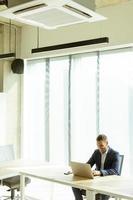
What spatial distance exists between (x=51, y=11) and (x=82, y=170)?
2069mm

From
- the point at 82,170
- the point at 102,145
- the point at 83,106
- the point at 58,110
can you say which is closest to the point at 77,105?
the point at 83,106

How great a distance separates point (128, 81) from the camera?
5883 mm

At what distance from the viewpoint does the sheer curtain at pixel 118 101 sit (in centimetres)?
585

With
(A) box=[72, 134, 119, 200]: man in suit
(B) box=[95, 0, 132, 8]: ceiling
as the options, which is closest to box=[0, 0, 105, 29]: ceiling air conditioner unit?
(A) box=[72, 134, 119, 200]: man in suit

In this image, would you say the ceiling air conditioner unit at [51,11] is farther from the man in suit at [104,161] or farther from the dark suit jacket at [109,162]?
the dark suit jacket at [109,162]

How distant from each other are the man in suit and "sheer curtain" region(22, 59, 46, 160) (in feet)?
8.46

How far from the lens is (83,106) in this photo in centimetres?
654

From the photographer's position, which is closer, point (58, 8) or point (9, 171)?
point (58, 8)

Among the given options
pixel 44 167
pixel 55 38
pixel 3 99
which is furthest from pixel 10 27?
pixel 44 167

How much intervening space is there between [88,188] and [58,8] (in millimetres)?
1978

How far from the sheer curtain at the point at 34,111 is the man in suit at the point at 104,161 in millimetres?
2579

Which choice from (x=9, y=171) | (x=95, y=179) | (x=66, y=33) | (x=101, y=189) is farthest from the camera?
(x=66, y=33)

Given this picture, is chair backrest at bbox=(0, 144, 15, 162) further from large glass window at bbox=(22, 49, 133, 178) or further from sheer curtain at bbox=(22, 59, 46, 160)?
sheer curtain at bbox=(22, 59, 46, 160)

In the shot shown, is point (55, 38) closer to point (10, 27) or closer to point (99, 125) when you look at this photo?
point (10, 27)
